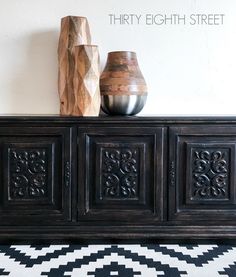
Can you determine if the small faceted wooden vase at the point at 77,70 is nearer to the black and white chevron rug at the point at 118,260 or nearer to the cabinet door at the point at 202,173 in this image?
the cabinet door at the point at 202,173

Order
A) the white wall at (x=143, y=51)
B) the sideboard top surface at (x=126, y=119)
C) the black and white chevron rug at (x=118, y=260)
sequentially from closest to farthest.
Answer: the black and white chevron rug at (x=118, y=260)
the sideboard top surface at (x=126, y=119)
the white wall at (x=143, y=51)

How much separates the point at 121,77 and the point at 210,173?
0.68 meters

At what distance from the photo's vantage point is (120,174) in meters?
1.97

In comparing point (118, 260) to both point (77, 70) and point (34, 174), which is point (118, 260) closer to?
point (34, 174)

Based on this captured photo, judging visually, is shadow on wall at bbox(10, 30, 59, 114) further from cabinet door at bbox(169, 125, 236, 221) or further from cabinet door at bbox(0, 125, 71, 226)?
cabinet door at bbox(169, 125, 236, 221)

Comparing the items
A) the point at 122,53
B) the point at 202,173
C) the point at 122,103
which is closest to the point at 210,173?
the point at 202,173

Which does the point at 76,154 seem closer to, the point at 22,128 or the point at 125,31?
the point at 22,128

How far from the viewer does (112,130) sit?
77.1 inches

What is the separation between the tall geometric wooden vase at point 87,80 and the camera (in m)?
2.02

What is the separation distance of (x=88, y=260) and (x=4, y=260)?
40cm

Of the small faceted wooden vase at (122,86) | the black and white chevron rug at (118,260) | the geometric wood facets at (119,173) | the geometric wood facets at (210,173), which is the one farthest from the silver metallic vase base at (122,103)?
the black and white chevron rug at (118,260)

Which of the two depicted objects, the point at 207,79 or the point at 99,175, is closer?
the point at 99,175

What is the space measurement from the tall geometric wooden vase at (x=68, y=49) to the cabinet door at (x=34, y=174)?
0.78ft

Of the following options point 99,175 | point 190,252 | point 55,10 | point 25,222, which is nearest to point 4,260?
point 25,222
